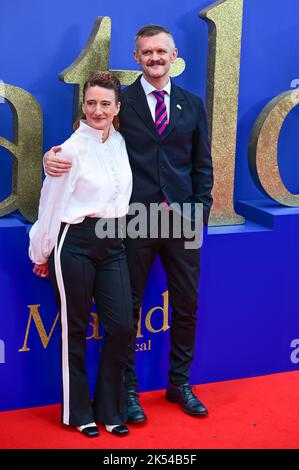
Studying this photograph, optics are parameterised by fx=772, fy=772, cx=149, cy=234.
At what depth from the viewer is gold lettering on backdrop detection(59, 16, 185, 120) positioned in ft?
11.3

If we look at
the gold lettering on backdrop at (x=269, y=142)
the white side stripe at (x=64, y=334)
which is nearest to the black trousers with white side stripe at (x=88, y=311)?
the white side stripe at (x=64, y=334)

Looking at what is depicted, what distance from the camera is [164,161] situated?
3.31m

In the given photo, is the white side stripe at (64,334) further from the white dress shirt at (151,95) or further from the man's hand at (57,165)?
the white dress shirt at (151,95)

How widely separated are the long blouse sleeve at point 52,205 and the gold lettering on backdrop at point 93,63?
0.42 m

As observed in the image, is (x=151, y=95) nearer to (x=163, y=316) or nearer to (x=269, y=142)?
(x=269, y=142)

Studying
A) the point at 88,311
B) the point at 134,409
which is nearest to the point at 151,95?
the point at 88,311

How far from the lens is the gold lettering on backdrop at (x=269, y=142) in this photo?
154 inches

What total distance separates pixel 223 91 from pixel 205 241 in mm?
738

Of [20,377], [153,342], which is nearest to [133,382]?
[153,342]

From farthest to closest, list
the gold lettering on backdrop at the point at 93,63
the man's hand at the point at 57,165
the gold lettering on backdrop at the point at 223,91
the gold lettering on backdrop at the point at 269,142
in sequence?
the gold lettering on backdrop at the point at 269,142 < the gold lettering on backdrop at the point at 223,91 < the gold lettering on backdrop at the point at 93,63 < the man's hand at the point at 57,165

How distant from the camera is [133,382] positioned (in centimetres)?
356

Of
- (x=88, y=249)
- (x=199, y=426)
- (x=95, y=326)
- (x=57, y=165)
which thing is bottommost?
(x=199, y=426)

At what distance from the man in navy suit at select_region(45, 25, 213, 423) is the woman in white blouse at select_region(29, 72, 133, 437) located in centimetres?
10

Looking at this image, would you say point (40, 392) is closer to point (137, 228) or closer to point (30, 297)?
point (30, 297)
